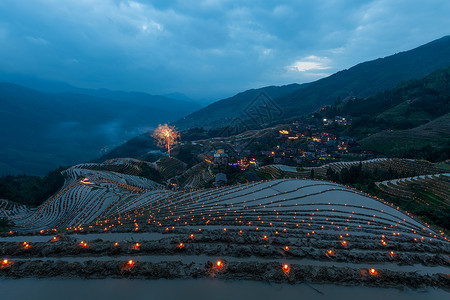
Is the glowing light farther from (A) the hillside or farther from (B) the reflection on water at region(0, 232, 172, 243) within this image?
(A) the hillside

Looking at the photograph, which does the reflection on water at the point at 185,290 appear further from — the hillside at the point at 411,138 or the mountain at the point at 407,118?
the hillside at the point at 411,138

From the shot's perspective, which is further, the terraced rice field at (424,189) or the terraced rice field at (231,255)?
the terraced rice field at (424,189)

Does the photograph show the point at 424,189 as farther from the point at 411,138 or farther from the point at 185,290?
the point at 411,138

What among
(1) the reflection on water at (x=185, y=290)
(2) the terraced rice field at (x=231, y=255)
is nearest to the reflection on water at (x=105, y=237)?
(2) the terraced rice field at (x=231, y=255)

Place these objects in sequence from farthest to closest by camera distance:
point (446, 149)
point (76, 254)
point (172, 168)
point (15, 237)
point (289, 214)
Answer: point (172, 168)
point (446, 149)
point (289, 214)
point (15, 237)
point (76, 254)

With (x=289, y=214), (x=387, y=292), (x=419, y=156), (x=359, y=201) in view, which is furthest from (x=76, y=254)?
(x=419, y=156)

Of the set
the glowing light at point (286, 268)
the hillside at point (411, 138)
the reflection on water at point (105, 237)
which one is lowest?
the hillside at point (411, 138)

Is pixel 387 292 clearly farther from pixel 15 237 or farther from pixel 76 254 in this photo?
pixel 15 237

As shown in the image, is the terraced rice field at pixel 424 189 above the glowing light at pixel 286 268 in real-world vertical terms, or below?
below

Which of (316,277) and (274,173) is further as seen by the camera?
(274,173)
